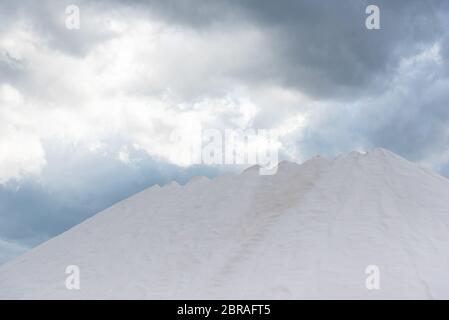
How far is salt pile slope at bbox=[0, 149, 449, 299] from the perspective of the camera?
37.9 ft

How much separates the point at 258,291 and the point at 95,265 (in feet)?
13.3

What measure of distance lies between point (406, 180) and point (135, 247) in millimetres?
6538

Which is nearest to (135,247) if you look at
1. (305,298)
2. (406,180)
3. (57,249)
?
(57,249)

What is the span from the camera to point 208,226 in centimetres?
1411

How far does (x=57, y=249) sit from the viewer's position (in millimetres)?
15281

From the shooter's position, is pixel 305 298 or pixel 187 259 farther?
pixel 187 259

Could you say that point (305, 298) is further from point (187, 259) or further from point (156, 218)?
point (156, 218)

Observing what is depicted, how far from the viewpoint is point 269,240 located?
42.8 feet

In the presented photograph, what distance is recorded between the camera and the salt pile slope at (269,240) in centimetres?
1154
